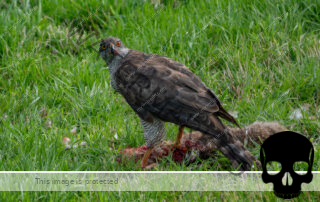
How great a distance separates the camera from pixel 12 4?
8.03 metres

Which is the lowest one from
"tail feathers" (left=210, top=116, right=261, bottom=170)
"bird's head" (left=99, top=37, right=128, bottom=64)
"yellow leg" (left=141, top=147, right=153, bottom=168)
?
"yellow leg" (left=141, top=147, right=153, bottom=168)

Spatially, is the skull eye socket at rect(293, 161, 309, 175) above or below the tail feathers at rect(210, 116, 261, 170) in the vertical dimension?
below

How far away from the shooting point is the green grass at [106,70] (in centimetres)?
568

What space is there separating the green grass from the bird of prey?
1.15ft

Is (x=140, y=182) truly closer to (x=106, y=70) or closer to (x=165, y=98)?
(x=165, y=98)

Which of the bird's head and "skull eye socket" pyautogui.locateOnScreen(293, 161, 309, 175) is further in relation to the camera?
the bird's head

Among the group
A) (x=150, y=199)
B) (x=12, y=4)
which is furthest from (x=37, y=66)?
(x=150, y=199)

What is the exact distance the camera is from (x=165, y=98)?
Result: 17.2ft

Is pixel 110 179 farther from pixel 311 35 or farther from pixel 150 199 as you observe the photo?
pixel 311 35

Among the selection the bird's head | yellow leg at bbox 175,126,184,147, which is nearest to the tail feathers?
yellow leg at bbox 175,126,184,147

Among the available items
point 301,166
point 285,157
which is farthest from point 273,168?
point 285,157

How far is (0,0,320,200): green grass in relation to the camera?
5.68 m

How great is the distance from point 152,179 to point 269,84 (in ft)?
7.29

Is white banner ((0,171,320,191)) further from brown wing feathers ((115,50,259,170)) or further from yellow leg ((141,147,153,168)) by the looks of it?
yellow leg ((141,147,153,168))
